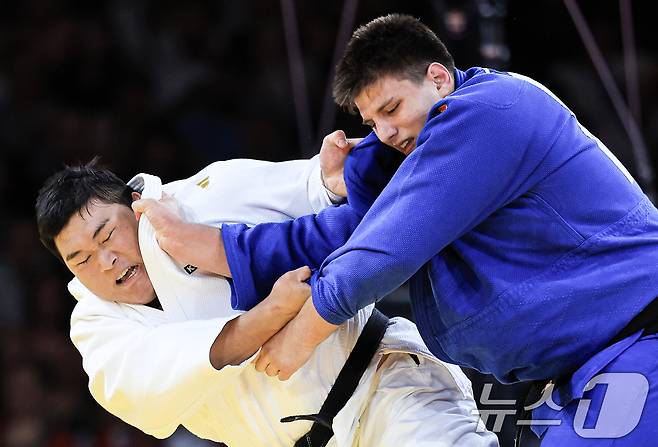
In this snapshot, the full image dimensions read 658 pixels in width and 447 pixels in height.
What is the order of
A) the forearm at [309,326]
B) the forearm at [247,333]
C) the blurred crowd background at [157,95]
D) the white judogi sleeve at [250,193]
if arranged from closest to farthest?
1. the forearm at [309,326]
2. the forearm at [247,333]
3. the white judogi sleeve at [250,193]
4. the blurred crowd background at [157,95]

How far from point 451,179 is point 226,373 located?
63cm

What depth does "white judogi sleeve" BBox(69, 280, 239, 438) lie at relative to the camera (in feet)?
6.73

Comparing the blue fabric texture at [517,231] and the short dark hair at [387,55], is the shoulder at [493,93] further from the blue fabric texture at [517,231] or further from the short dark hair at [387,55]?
the short dark hair at [387,55]

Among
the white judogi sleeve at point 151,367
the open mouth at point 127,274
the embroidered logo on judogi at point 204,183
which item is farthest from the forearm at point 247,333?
the embroidered logo on judogi at point 204,183

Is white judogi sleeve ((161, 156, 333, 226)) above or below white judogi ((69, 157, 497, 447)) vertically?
above

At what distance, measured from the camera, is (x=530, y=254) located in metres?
1.79

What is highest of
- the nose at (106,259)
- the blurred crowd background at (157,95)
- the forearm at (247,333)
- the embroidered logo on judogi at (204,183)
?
the embroidered logo on judogi at (204,183)

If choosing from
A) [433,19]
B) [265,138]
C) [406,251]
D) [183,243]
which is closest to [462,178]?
[406,251]

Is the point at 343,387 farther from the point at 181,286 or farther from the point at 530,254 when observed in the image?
the point at 530,254

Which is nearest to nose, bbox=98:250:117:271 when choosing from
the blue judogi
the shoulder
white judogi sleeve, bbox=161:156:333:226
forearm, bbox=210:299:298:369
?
white judogi sleeve, bbox=161:156:333:226

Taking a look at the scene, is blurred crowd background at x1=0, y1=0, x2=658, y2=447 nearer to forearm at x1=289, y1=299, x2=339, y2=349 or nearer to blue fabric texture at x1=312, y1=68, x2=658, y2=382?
forearm at x1=289, y1=299, x2=339, y2=349

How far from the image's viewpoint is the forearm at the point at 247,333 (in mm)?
2020

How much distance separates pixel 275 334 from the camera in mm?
2051

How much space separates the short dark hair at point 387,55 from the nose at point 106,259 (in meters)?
0.59
